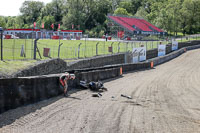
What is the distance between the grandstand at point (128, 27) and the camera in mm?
75250

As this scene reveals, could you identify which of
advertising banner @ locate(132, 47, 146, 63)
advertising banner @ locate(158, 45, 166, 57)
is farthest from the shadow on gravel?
advertising banner @ locate(158, 45, 166, 57)

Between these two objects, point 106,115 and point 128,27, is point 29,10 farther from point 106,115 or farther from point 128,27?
point 106,115

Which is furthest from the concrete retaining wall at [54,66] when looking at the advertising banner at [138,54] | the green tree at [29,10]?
the green tree at [29,10]

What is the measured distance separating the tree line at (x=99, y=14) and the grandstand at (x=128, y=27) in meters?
5.21

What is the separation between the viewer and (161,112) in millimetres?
10586

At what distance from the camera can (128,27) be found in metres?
76.8

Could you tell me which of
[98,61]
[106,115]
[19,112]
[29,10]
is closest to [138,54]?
[98,61]

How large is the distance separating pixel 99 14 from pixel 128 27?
132 ft

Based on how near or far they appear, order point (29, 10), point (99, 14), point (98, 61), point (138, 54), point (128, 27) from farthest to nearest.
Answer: point (29, 10), point (99, 14), point (128, 27), point (138, 54), point (98, 61)

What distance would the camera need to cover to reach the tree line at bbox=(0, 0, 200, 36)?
89.4 m

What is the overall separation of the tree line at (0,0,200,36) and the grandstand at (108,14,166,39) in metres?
5.21

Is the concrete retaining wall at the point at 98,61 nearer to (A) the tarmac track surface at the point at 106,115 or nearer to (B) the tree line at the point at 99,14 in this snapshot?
(A) the tarmac track surface at the point at 106,115

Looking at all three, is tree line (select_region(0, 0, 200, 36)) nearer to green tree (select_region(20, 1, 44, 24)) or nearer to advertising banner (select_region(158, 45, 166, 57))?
green tree (select_region(20, 1, 44, 24))

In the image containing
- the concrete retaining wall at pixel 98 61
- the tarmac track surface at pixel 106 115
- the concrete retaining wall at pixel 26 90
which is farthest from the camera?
the concrete retaining wall at pixel 98 61
